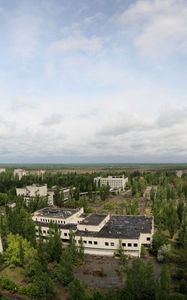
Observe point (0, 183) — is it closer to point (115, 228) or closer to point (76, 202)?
point (76, 202)

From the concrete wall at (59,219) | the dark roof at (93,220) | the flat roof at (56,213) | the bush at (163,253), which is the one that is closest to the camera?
the bush at (163,253)

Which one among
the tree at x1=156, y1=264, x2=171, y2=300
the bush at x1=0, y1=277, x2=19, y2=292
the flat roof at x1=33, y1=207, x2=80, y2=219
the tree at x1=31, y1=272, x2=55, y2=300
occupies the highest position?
the flat roof at x1=33, y1=207, x2=80, y2=219

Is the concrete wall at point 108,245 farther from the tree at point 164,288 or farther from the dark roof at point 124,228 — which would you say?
the tree at point 164,288

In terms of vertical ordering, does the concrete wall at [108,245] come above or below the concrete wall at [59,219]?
below

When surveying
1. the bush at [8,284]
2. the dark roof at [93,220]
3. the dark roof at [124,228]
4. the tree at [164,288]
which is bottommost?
the bush at [8,284]

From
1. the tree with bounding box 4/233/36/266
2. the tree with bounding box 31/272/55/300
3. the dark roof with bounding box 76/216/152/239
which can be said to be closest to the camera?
the tree with bounding box 31/272/55/300

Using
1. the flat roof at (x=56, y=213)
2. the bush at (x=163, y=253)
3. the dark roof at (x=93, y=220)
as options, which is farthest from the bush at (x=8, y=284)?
the flat roof at (x=56, y=213)

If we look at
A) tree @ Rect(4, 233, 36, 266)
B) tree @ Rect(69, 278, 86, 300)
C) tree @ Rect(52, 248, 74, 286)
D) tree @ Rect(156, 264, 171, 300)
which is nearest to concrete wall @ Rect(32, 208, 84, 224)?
tree @ Rect(4, 233, 36, 266)

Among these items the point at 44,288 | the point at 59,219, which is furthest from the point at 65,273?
the point at 59,219

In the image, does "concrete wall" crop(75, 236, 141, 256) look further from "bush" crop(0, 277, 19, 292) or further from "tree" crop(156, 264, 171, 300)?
"tree" crop(156, 264, 171, 300)
